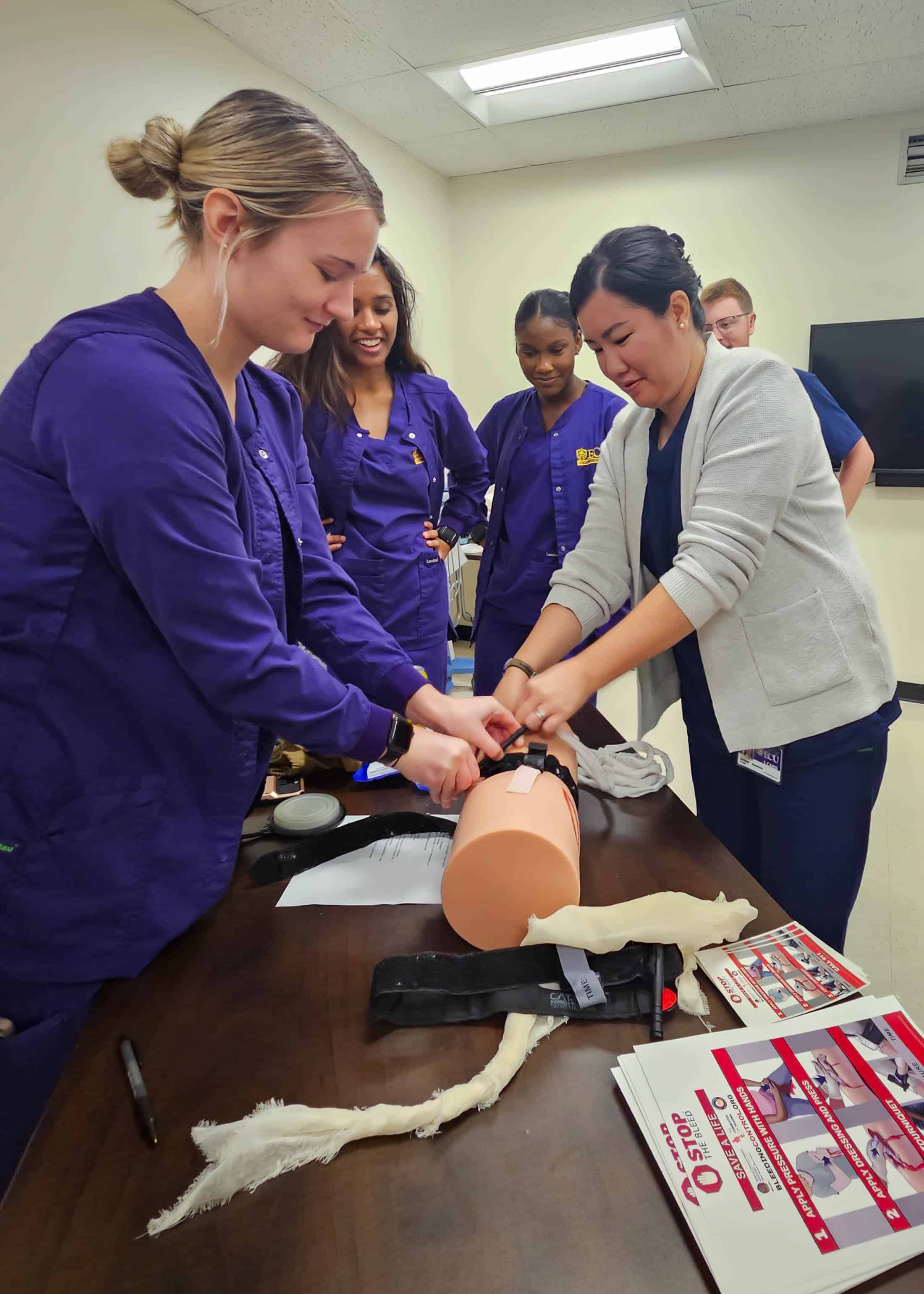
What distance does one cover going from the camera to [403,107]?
3482mm

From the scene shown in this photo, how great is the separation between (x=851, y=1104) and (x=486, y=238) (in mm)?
4980

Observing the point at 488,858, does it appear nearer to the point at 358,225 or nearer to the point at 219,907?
the point at 219,907

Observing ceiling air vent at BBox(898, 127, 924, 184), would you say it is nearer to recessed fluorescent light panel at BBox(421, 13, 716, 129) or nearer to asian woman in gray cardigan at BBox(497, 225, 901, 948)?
recessed fluorescent light panel at BBox(421, 13, 716, 129)

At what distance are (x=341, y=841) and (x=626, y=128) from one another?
416 centimetres

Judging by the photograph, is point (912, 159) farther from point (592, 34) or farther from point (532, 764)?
point (532, 764)

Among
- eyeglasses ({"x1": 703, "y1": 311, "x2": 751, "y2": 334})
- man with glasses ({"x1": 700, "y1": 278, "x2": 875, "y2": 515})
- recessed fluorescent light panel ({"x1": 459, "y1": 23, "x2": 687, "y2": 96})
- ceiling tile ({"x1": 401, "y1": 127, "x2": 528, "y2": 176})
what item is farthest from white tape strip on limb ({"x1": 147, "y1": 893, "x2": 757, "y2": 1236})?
ceiling tile ({"x1": 401, "y1": 127, "x2": 528, "y2": 176})

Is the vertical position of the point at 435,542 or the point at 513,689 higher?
the point at 435,542

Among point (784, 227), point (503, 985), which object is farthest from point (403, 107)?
point (503, 985)

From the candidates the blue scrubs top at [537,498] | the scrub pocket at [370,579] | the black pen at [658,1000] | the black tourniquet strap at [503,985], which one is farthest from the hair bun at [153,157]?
the blue scrubs top at [537,498]

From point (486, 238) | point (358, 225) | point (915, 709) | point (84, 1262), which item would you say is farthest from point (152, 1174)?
point (486, 238)

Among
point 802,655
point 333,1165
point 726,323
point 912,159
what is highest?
point 912,159

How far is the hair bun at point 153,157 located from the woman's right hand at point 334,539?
3.61ft

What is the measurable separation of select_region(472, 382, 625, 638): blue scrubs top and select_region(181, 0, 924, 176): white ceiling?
154 centimetres

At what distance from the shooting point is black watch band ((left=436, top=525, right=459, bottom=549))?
222cm
